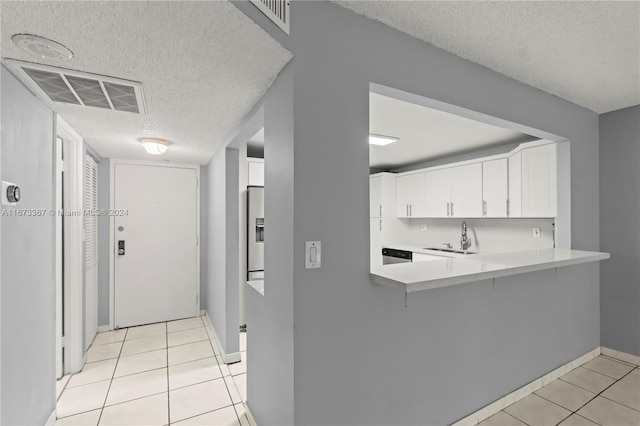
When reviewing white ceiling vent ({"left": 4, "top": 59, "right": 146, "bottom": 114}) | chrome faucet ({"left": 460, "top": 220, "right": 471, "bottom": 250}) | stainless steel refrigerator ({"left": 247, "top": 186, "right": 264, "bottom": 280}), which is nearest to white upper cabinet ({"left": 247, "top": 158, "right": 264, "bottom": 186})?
stainless steel refrigerator ({"left": 247, "top": 186, "right": 264, "bottom": 280})

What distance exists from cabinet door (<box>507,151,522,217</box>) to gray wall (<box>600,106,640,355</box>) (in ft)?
2.30

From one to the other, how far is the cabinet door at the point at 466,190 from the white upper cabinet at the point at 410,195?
1.89 feet

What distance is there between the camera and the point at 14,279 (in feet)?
4.99

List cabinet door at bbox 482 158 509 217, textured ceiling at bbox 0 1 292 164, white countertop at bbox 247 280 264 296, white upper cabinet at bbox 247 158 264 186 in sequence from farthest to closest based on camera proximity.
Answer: white upper cabinet at bbox 247 158 264 186, cabinet door at bbox 482 158 509 217, white countertop at bbox 247 280 264 296, textured ceiling at bbox 0 1 292 164

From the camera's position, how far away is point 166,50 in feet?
4.41

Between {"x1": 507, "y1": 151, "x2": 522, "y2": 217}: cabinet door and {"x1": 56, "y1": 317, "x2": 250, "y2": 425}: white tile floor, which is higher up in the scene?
{"x1": 507, "y1": 151, "x2": 522, "y2": 217}: cabinet door

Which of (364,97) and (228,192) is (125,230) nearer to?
(228,192)

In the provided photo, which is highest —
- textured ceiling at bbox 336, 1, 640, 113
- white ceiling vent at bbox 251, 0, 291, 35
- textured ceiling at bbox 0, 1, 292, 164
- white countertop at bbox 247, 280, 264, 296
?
textured ceiling at bbox 336, 1, 640, 113

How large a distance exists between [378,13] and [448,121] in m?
1.74

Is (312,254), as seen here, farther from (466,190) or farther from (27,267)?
(466,190)

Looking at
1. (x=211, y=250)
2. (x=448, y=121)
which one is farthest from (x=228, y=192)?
(x=448, y=121)

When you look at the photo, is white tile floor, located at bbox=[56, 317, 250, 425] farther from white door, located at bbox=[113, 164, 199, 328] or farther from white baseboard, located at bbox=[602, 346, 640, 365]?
white baseboard, located at bbox=[602, 346, 640, 365]

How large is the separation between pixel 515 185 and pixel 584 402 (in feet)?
7.28

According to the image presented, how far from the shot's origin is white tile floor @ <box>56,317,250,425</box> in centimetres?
212
